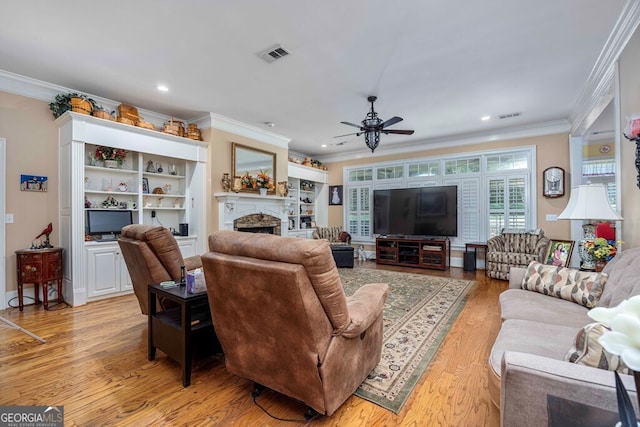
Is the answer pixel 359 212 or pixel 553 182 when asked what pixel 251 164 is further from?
pixel 553 182

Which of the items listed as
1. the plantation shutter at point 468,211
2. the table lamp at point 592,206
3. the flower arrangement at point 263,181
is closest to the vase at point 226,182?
the flower arrangement at point 263,181

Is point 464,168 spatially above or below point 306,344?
above

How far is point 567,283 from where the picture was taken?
2398mm

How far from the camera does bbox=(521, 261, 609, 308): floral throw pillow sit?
2221 millimetres

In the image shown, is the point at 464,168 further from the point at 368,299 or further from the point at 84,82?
the point at 84,82

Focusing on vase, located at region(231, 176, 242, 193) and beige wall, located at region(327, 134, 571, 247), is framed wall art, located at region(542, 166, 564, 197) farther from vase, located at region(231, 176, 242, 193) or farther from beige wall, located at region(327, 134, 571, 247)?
vase, located at region(231, 176, 242, 193)

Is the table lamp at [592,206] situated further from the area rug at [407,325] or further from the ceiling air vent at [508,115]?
the ceiling air vent at [508,115]

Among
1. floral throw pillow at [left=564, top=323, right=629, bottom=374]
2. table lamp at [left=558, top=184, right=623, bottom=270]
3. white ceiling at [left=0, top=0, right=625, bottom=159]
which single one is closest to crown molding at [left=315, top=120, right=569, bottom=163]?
white ceiling at [left=0, top=0, right=625, bottom=159]

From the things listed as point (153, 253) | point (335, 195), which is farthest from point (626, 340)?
point (335, 195)

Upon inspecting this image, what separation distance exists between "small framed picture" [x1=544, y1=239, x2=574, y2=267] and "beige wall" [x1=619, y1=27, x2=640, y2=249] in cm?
166

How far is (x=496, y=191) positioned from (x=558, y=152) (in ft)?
3.82

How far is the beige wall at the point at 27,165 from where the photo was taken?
138 inches

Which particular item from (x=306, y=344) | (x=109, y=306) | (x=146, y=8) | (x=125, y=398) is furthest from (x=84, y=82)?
(x=306, y=344)

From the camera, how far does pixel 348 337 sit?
1577 millimetres
